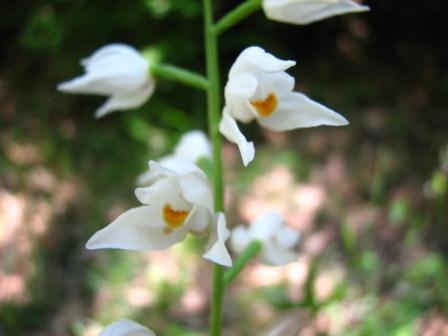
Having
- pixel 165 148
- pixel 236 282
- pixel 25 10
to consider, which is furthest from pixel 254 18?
pixel 236 282

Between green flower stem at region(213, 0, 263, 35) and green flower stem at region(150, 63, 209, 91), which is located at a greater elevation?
green flower stem at region(213, 0, 263, 35)

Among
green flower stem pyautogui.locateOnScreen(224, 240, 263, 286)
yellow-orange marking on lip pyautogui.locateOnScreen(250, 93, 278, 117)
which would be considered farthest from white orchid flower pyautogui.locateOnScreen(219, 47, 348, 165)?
green flower stem pyautogui.locateOnScreen(224, 240, 263, 286)

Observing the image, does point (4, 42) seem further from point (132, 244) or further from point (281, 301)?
point (132, 244)

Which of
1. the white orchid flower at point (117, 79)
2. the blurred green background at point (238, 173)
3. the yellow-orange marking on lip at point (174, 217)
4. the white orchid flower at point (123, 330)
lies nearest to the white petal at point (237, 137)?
the yellow-orange marking on lip at point (174, 217)

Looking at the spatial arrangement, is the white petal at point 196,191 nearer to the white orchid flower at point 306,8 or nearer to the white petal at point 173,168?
the white petal at point 173,168

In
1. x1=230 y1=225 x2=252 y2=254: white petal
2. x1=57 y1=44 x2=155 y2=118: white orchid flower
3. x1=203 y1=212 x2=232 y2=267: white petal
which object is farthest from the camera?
x1=230 y1=225 x2=252 y2=254: white petal

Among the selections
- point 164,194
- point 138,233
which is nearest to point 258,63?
point 164,194

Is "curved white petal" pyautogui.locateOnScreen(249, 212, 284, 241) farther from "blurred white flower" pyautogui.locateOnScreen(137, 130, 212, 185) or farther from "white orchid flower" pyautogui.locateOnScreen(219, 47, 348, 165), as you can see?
"white orchid flower" pyautogui.locateOnScreen(219, 47, 348, 165)
